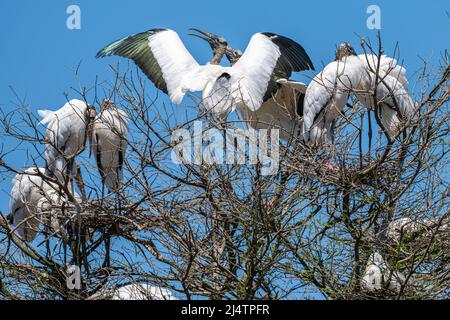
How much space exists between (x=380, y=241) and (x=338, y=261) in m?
0.28

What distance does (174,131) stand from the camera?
8.59 metres

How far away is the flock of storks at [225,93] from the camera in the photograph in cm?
972

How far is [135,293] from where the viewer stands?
8.16m

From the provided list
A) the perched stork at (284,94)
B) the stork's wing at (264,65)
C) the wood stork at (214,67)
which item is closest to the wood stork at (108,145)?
the wood stork at (214,67)

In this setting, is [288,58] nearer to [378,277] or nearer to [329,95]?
[329,95]

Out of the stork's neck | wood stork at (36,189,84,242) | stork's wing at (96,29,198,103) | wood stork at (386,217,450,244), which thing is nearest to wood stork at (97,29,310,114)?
stork's wing at (96,29,198,103)

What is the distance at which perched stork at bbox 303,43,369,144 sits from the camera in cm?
996

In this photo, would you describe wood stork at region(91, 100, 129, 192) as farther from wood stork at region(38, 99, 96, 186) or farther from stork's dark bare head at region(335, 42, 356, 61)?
stork's dark bare head at region(335, 42, 356, 61)

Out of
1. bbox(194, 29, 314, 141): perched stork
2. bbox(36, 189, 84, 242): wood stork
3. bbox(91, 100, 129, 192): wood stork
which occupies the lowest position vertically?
bbox(36, 189, 84, 242): wood stork

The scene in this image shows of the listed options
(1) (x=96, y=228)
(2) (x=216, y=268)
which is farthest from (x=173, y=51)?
(2) (x=216, y=268)

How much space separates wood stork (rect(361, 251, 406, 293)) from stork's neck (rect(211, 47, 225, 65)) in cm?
391

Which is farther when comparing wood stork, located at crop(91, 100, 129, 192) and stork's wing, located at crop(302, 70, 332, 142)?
stork's wing, located at crop(302, 70, 332, 142)

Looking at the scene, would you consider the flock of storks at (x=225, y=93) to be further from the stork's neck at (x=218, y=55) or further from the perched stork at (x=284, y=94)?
the stork's neck at (x=218, y=55)
